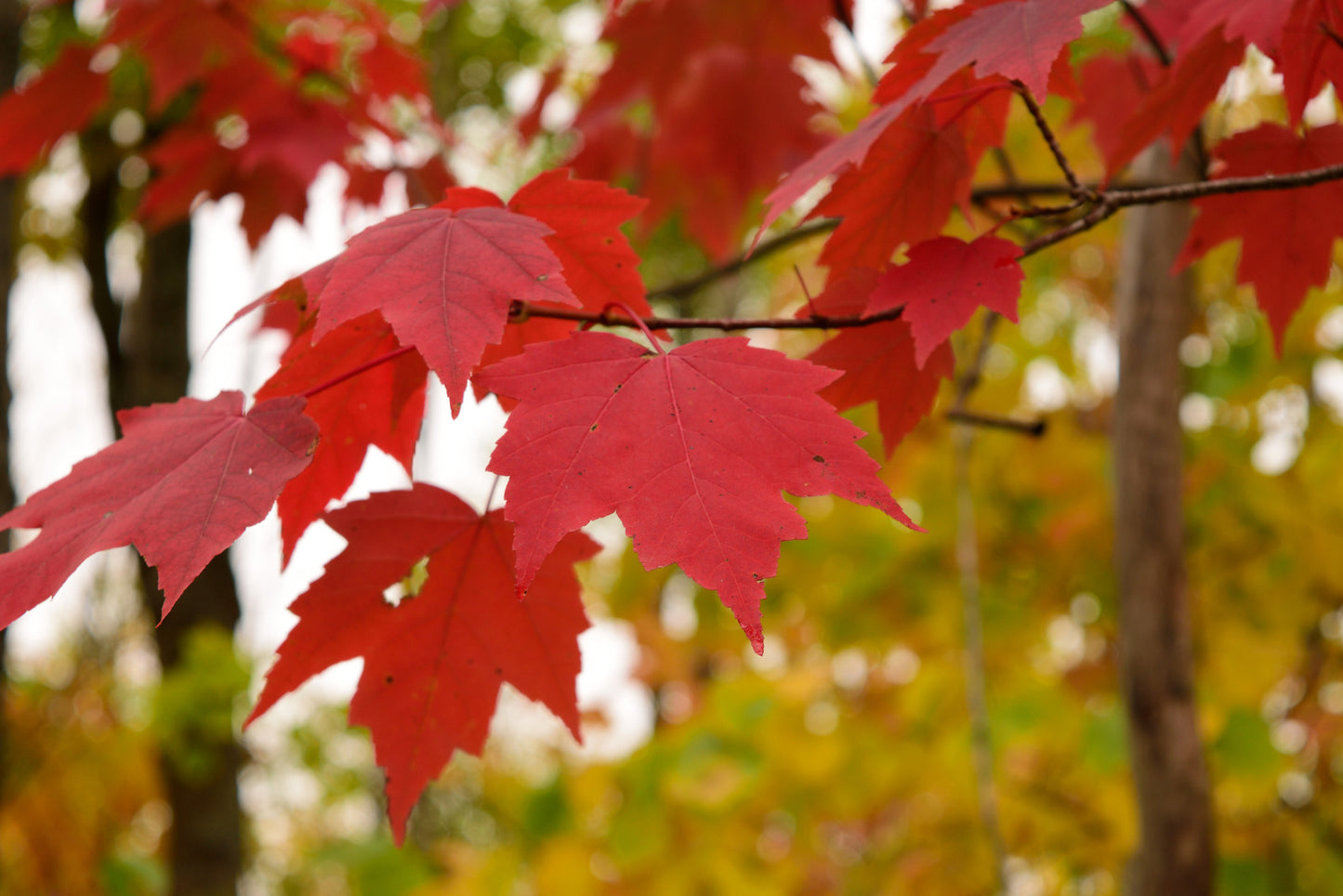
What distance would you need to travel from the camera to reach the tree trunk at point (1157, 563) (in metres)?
1.54

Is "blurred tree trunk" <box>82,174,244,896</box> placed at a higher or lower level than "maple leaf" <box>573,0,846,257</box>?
lower

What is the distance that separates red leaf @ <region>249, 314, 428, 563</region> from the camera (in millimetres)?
800

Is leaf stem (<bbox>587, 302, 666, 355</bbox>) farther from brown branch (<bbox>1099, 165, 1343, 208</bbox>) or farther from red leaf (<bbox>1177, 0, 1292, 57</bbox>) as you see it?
red leaf (<bbox>1177, 0, 1292, 57</bbox>)

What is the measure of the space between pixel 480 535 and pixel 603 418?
10.2 inches

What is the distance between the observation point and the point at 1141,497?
1.63m

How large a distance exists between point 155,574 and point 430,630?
11.2 ft

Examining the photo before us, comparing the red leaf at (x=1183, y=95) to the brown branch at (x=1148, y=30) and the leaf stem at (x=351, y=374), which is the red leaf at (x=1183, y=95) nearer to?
the brown branch at (x=1148, y=30)

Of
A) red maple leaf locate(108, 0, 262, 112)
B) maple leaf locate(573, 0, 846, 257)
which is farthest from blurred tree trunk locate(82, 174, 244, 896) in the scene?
maple leaf locate(573, 0, 846, 257)

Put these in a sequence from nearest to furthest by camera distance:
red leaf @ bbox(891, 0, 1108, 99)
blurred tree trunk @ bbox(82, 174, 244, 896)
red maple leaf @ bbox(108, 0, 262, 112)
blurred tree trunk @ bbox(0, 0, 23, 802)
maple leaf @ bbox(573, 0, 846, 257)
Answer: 1. red leaf @ bbox(891, 0, 1108, 99)
2. maple leaf @ bbox(573, 0, 846, 257)
3. red maple leaf @ bbox(108, 0, 262, 112)
4. blurred tree trunk @ bbox(0, 0, 23, 802)
5. blurred tree trunk @ bbox(82, 174, 244, 896)

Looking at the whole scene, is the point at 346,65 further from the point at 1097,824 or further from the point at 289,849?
the point at 289,849

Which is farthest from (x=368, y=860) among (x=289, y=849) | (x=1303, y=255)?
(x=289, y=849)

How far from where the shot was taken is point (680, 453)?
66 cm

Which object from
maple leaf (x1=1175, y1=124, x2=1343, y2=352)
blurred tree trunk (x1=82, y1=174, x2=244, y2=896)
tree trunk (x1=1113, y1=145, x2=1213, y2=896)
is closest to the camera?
maple leaf (x1=1175, y1=124, x2=1343, y2=352)

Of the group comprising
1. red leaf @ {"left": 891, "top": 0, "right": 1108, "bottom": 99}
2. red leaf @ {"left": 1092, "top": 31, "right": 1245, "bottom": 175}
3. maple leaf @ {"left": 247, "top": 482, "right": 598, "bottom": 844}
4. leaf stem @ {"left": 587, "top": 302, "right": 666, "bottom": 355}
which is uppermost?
red leaf @ {"left": 891, "top": 0, "right": 1108, "bottom": 99}
